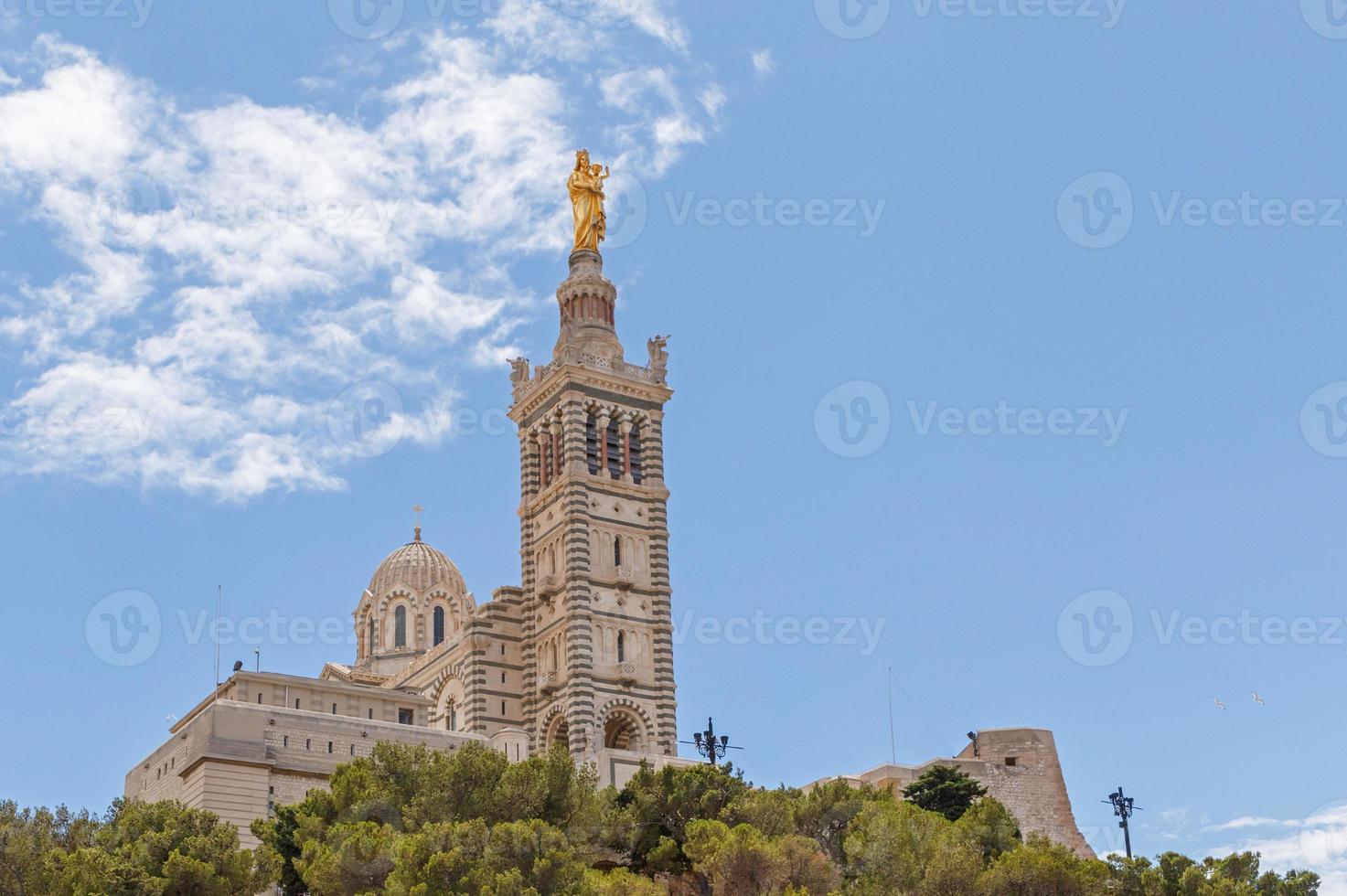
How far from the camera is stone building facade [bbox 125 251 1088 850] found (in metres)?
72.9

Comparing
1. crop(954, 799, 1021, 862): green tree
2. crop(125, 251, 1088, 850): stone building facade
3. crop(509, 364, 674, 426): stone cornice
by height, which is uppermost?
crop(509, 364, 674, 426): stone cornice

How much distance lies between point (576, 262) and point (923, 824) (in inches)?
1687

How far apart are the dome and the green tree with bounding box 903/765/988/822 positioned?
3627cm

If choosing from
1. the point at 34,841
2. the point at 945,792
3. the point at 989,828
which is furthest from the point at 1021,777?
the point at 34,841

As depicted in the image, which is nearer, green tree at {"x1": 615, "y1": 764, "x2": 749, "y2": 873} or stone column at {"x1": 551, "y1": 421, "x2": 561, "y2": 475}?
green tree at {"x1": 615, "y1": 764, "x2": 749, "y2": 873}

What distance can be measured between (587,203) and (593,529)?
17297 mm

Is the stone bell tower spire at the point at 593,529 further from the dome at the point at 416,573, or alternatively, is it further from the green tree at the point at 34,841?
the green tree at the point at 34,841

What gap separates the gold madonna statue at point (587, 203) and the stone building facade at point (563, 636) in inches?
34.5

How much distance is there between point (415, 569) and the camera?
9856 cm

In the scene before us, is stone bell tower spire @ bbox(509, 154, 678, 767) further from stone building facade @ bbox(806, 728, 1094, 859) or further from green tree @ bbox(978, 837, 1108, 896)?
green tree @ bbox(978, 837, 1108, 896)

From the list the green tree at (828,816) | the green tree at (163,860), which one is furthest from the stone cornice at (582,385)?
the green tree at (163,860)

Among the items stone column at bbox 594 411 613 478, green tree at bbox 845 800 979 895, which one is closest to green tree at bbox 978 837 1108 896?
green tree at bbox 845 800 979 895

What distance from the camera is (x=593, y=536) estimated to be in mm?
86000

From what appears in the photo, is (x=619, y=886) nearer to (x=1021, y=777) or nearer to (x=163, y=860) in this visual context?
(x=163, y=860)
